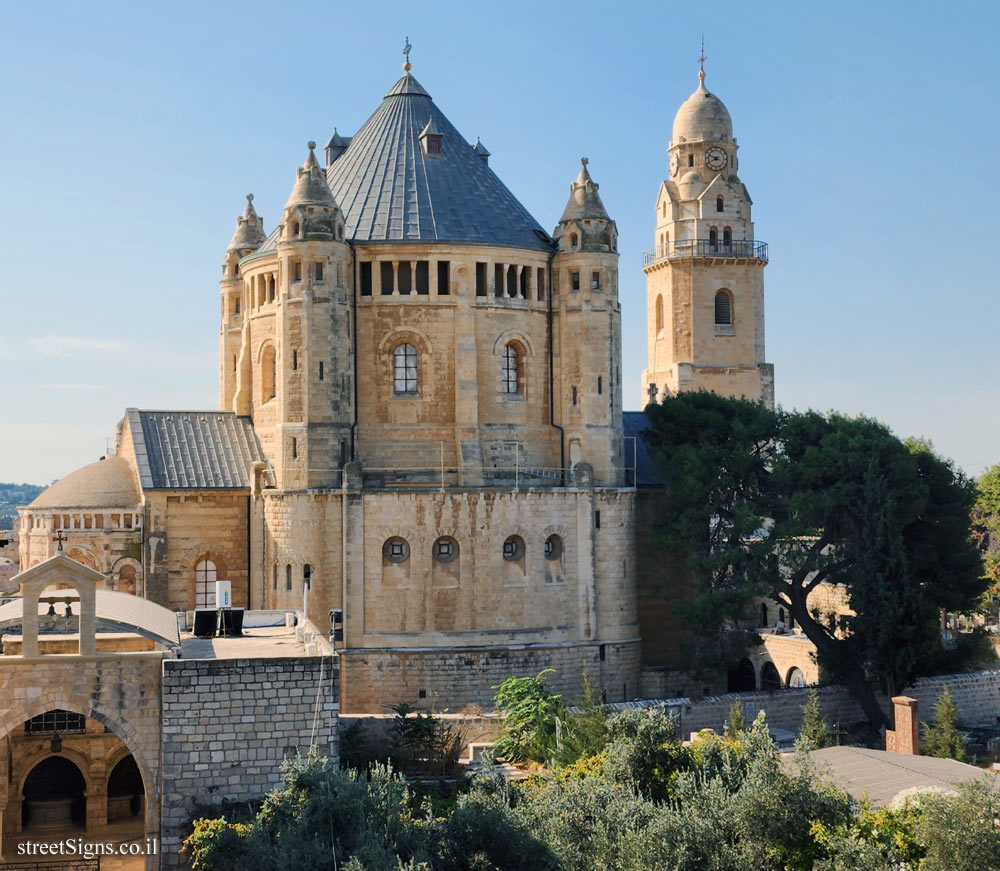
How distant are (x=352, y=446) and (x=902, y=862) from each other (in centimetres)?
2660

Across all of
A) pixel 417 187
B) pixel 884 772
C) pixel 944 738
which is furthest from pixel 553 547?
pixel 884 772

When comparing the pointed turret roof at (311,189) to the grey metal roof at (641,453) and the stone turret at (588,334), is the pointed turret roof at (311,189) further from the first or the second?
the grey metal roof at (641,453)

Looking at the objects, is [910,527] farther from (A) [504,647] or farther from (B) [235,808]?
(B) [235,808]

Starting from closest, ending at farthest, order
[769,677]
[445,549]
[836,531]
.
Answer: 1. [445,549]
2. [836,531]
3. [769,677]

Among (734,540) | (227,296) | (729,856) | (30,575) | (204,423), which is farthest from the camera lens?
(227,296)

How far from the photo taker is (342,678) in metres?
45.4

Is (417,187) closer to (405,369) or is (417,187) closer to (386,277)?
(386,277)

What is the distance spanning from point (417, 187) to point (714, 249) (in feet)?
79.3

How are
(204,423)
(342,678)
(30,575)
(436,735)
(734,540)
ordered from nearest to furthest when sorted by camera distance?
1. (30,575)
2. (436,735)
3. (342,678)
4. (734,540)
5. (204,423)

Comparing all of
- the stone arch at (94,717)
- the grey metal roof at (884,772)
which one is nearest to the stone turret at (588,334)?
the grey metal roof at (884,772)

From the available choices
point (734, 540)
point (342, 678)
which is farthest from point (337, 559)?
point (734, 540)

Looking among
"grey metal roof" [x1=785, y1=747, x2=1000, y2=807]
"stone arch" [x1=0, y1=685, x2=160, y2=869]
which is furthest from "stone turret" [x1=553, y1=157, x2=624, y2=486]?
"stone arch" [x1=0, y1=685, x2=160, y2=869]

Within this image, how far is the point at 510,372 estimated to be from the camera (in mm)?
49812

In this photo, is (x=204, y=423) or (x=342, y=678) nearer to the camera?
(x=342, y=678)
